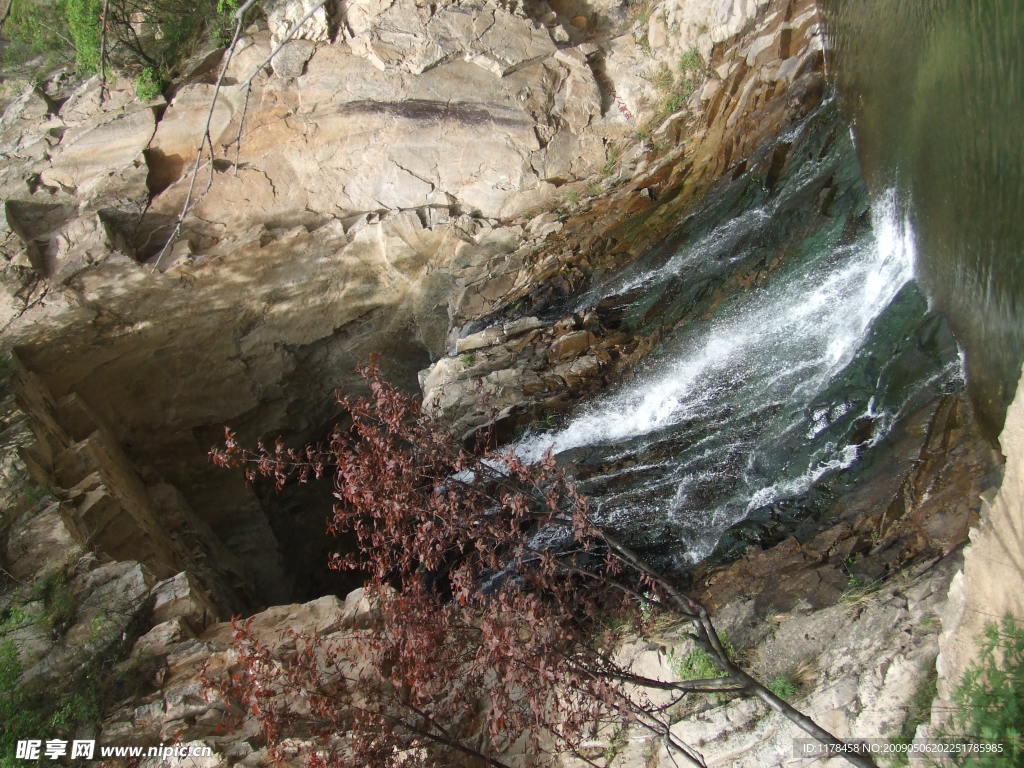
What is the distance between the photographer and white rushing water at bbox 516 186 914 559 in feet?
24.7

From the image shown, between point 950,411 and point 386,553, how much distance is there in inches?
194

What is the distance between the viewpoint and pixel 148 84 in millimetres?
12672

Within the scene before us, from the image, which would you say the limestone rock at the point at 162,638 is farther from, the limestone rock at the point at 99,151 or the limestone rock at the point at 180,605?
the limestone rock at the point at 99,151

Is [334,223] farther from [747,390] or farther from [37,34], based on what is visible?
[747,390]

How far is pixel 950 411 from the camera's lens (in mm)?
6270

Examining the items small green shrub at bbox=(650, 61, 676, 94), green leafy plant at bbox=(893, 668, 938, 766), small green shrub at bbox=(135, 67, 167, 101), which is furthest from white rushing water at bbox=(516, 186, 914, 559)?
small green shrub at bbox=(135, 67, 167, 101)

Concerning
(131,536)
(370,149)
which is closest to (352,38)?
(370,149)

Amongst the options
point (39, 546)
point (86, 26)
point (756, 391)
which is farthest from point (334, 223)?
point (756, 391)

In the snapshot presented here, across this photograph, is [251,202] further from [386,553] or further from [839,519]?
[839,519]

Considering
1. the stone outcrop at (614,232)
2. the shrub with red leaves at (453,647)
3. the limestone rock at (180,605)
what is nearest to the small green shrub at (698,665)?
the shrub with red leaves at (453,647)

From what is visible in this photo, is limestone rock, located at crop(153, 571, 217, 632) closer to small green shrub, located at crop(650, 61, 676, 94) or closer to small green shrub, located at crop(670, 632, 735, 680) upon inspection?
small green shrub, located at crop(670, 632, 735, 680)

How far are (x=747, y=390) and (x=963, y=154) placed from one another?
11.0 feet

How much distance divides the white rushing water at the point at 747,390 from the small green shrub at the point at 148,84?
9.15 m

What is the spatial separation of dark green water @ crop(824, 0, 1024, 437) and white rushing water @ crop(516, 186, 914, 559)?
27.6 inches
